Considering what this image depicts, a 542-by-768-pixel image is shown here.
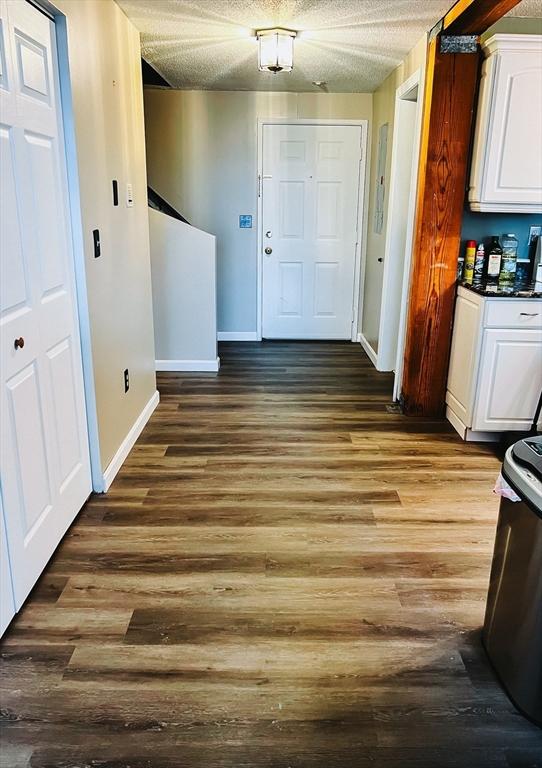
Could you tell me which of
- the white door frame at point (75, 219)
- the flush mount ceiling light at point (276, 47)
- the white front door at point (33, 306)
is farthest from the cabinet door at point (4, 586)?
the flush mount ceiling light at point (276, 47)

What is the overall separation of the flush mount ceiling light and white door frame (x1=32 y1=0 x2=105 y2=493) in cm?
159

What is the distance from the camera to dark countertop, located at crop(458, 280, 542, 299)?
314cm

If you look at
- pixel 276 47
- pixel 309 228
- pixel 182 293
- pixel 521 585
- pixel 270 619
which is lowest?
pixel 270 619

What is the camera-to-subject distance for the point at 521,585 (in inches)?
62.8

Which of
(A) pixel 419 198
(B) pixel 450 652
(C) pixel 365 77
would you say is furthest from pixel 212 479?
(C) pixel 365 77

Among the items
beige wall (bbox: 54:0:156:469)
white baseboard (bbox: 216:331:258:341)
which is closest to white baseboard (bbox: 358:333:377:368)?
white baseboard (bbox: 216:331:258:341)

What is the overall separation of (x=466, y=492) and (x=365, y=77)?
344 cm

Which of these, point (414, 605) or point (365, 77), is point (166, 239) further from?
point (414, 605)

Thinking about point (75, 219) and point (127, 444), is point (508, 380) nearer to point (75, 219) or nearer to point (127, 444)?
point (127, 444)

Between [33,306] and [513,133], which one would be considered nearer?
[33,306]

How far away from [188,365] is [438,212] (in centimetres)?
234

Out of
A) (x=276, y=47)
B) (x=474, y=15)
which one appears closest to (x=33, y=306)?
(x=276, y=47)

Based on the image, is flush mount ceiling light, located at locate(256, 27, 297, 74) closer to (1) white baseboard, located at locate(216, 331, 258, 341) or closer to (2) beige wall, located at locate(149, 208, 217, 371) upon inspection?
(2) beige wall, located at locate(149, 208, 217, 371)

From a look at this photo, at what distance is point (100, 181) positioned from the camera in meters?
2.73
